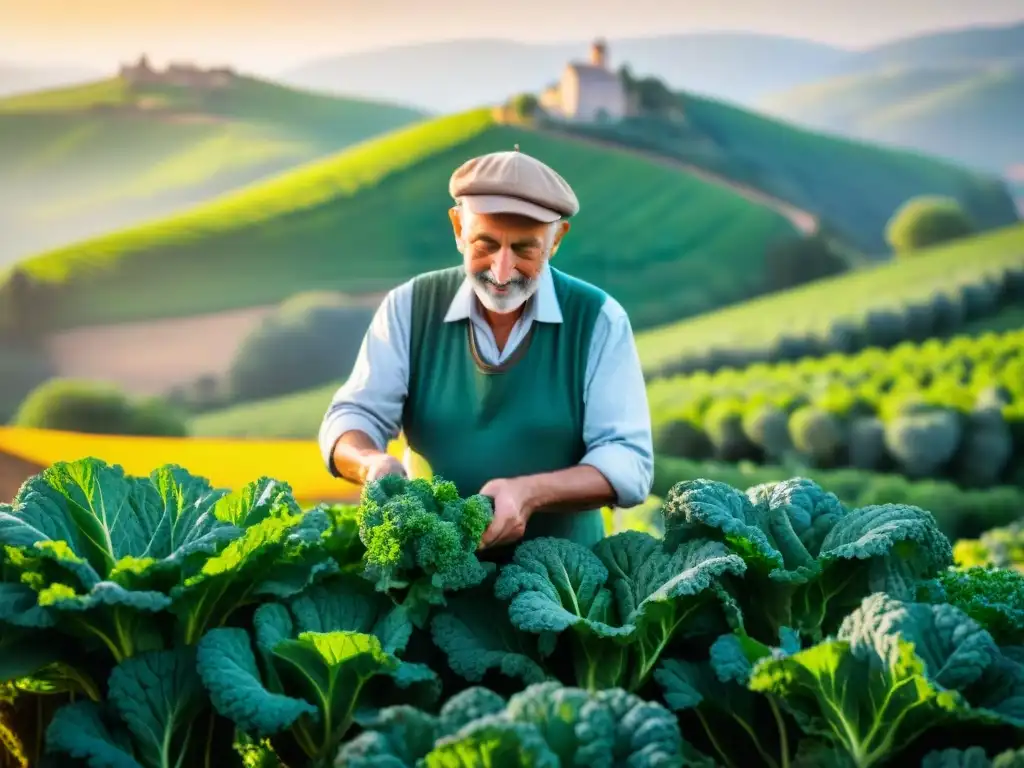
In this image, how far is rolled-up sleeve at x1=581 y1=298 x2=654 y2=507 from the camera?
250 cm

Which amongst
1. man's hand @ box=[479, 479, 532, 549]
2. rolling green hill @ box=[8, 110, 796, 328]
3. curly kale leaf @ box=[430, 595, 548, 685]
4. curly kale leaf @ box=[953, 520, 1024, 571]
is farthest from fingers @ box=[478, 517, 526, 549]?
rolling green hill @ box=[8, 110, 796, 328]

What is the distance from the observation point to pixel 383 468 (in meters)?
2.31

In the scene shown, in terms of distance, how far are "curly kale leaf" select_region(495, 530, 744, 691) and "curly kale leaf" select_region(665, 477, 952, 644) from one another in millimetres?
56

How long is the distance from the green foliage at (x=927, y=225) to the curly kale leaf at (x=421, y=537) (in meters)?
10.2

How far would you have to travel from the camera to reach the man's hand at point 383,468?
2293 millimetres

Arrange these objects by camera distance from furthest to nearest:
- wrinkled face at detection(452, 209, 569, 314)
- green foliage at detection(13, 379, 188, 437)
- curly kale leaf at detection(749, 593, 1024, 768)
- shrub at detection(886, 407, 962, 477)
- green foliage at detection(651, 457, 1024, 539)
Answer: green foliage at detection(13, 379, 188, 437) → shrub at detection(886, 407, 962, 477) → green foliage at detection(651, 457, 1024, 539) → wrinkled face at detection(452, 209, 569, 314) → curly kale leaf at detection(749, 593, 1024, 768)

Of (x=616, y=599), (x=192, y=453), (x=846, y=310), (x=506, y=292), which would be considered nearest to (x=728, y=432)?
(x=846, y=310)

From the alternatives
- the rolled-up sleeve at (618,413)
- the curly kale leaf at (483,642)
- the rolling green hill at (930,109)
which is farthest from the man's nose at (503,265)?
the rolling green hill at (930,109)

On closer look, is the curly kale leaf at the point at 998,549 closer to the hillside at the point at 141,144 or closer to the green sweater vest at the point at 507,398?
the green sweater vest at the point at 507,398

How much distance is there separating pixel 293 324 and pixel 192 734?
28.7 ft

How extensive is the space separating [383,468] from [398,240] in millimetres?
9158

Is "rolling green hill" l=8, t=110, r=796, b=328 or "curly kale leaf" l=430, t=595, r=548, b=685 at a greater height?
"rolling green hill" l=8, t=110, r=796, b=328

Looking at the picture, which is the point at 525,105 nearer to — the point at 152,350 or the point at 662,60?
the point at 662,60

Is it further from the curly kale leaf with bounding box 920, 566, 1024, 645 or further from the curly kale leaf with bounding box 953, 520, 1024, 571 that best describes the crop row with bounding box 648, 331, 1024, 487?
the curly kale leaf with bounding box 920, 566, 1024, 645
